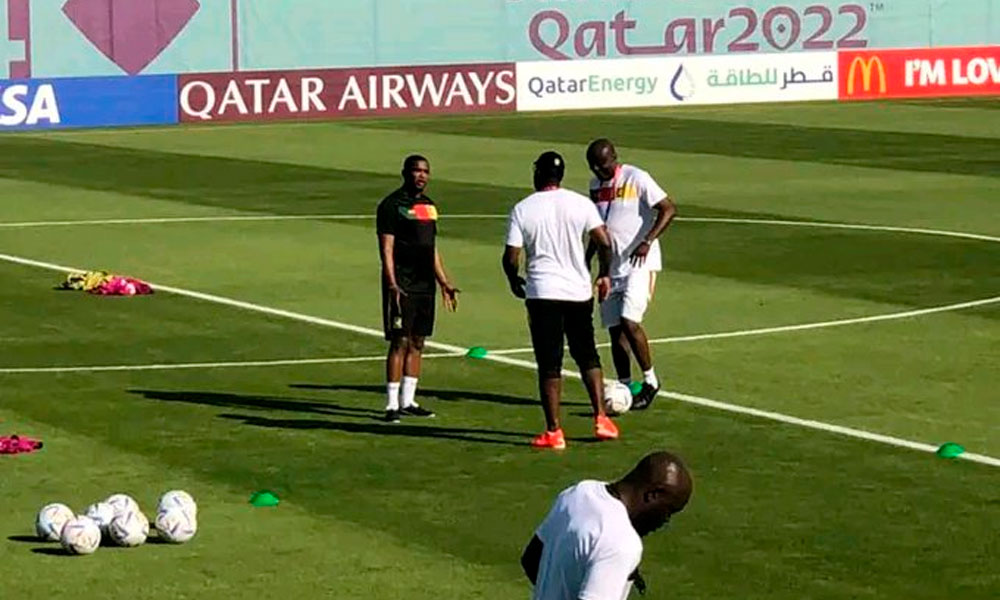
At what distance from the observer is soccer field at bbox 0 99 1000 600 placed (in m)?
14.7

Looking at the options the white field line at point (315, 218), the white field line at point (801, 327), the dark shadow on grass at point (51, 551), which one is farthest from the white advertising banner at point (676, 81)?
the dark shadow on grass at point (51, 551)

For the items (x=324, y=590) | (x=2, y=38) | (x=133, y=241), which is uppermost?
(x=2, y=38)

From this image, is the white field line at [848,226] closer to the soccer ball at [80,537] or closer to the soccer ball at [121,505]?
the soccer ball at [121,505]

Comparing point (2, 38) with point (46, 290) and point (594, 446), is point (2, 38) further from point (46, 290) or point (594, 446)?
point (594, 446)

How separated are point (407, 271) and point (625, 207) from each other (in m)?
1.94

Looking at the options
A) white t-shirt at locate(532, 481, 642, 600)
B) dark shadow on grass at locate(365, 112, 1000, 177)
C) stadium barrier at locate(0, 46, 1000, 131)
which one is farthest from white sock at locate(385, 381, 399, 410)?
stadium barrier at locate(0, 46, 1000, 131)

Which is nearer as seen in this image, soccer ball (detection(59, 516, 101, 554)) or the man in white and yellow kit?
soccer ball (detection(59, 516, 101, 554))

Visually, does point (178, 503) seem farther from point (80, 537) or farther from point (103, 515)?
point (80, 537)

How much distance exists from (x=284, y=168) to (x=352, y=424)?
24.6m

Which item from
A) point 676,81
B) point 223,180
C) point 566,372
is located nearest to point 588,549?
point 566,372

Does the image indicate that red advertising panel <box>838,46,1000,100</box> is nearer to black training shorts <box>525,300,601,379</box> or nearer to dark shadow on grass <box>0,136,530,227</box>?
dark shadow on grass <box>0,136,530,227</box>

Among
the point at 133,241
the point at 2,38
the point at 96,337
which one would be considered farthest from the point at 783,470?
the point at 2,38

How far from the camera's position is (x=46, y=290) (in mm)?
27844

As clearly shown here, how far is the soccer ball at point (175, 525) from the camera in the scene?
1503cm
